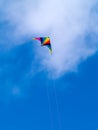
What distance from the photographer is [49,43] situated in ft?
163

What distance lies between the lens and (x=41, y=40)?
164 ft

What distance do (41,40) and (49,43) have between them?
1.45 m
